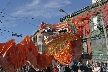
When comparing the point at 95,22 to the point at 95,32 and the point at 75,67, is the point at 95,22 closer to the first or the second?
the point at 95,32

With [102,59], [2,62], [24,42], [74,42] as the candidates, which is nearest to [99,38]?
[102,59]

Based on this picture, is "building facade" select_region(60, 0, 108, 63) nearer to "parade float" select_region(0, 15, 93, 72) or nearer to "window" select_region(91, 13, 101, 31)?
"window" select_region(91, 13, 101, 31)

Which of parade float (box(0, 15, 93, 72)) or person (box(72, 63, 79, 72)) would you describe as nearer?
person (box(72, 63, 79, 72))

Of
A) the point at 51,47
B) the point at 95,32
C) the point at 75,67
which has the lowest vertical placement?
the point at 75,67

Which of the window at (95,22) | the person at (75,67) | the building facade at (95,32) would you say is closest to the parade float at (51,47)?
the person at (75,67)

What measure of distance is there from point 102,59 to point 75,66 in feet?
60.7

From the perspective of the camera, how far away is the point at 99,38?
31422mm

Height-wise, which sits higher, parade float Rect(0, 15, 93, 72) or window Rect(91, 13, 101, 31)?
window Rect(91, 13, 101, 31)

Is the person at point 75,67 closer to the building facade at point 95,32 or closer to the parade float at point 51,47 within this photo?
the parade float at point 51,47

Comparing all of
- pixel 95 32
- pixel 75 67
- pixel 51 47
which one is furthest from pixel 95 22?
pixel 75 67

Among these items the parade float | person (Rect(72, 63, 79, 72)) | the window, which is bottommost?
person (Rect(72, 63, 79, 72))

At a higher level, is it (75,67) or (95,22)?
(95,22)

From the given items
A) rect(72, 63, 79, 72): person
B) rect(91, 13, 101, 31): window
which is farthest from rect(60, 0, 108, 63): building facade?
rect(72, 63, 79, 72): person

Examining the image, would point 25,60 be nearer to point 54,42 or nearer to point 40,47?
point 54,42
